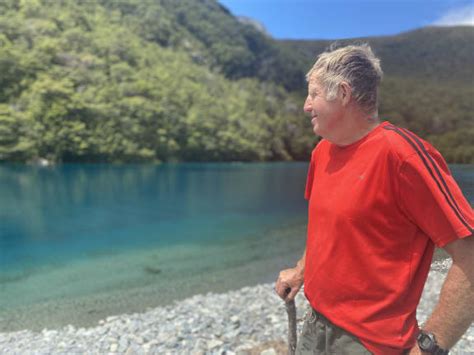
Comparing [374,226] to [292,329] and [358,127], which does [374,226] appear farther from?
[292,329]

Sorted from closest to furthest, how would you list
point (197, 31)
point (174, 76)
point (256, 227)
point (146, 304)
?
point (146, 304) → point (256, 227) → point (174, 76) → point (197, 31)

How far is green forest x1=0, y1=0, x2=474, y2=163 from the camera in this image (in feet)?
191

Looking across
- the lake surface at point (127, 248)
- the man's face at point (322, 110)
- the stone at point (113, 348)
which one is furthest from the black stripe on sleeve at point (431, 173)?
the stone at point (113, 348)

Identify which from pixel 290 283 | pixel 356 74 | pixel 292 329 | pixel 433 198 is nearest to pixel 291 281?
pixel 290 283

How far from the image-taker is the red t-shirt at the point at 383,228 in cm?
140

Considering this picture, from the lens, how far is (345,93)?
1642mm

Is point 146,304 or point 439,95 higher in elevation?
point 439,95

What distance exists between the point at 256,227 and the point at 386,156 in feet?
63.2

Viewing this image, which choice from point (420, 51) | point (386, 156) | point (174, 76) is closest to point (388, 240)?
point (386, 156)

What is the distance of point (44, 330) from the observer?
7.54 meters

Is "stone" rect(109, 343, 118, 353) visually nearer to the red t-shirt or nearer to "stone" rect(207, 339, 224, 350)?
"stone" rect(207, 339, 224, 350)

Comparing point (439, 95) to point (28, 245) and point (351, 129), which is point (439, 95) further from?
point (351, 129)

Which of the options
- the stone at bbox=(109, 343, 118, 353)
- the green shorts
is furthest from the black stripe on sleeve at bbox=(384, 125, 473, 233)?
the stone at bbox=(109, 343, 118, 353)

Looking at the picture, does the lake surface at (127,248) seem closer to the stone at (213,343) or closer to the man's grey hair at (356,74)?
the man's grey hair at (356,74)
